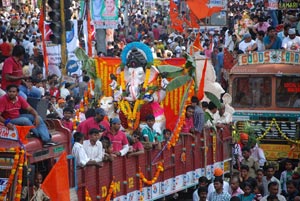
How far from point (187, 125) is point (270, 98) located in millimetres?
4139

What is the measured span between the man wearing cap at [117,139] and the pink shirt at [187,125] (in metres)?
2.05

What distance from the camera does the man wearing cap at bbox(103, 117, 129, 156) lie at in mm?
15141

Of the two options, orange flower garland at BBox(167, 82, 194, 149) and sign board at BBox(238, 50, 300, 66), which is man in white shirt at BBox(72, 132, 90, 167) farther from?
sign board at BBox(238, 50, 300, 66)

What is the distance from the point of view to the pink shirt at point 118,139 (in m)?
15.2

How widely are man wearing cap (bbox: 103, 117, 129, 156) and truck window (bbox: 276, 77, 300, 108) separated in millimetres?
6292

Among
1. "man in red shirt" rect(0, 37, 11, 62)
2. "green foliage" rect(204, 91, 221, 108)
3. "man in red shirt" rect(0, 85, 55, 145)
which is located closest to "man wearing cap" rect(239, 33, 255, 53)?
"man in red shirt" rect(0, 37, 11, 62)

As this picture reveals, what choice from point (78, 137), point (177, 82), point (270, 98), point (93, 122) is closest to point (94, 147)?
point (78, 137)

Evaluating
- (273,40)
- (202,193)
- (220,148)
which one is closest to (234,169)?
(220,148)

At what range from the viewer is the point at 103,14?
95.3 feet

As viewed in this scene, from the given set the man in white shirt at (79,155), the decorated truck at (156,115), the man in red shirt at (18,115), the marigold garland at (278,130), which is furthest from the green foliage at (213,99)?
the man in red shirt at (18,115)

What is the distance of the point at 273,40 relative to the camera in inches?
994

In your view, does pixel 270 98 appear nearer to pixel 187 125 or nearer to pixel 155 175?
pixel 187 125

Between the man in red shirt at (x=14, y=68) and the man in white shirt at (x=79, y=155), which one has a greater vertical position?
the man in red shirt at (x=14, y=68)

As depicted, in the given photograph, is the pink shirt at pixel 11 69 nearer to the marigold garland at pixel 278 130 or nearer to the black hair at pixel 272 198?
the black hair at pixel 272 198
